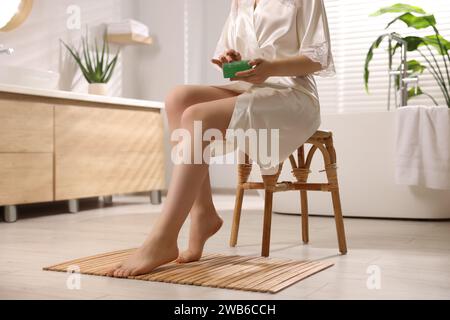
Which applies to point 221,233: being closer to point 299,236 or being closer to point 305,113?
point 299,236

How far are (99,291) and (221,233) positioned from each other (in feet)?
3.92

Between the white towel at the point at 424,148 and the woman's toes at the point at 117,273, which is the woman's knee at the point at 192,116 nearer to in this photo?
the woman's toes at the point at 117,273

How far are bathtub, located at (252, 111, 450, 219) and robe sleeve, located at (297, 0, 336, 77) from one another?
135 centimetres

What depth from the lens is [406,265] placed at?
1.82m

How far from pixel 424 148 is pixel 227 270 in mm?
1624

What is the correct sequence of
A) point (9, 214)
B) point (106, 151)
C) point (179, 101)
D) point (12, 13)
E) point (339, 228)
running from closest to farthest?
point (179, 101) < point (339, 228) < point (9, 214) < point (12, 13) < point (106, 151)

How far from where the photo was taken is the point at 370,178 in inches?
124

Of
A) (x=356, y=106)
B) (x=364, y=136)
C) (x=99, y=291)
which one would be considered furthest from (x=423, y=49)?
(x=99, y=291)

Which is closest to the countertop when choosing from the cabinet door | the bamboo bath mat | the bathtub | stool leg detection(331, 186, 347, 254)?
the cabinet door

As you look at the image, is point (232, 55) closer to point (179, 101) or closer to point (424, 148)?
point (179, 101)

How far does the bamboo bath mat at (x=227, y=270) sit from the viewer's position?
4.96ft

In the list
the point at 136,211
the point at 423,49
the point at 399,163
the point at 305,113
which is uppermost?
the point at 423,49

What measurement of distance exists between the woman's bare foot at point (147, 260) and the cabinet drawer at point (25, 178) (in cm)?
159

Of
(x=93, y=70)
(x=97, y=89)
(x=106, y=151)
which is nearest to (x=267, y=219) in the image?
(x=106, y=151)
